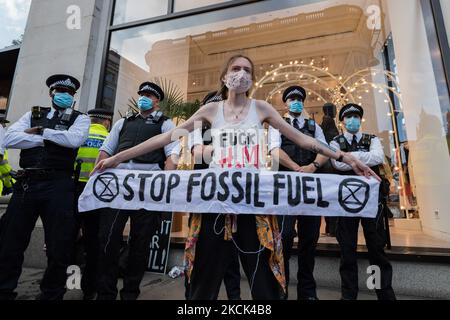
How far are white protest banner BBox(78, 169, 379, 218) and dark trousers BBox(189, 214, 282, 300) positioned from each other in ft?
0.58

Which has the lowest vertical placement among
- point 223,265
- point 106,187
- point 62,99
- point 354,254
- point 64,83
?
point 354,254

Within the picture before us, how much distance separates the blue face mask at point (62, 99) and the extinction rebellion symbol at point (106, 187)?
1.19 metres

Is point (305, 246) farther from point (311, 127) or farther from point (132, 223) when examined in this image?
point (132, 223)

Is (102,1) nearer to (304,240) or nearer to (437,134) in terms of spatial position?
(304,240)

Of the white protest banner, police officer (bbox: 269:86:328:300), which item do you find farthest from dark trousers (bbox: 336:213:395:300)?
the white protest banner

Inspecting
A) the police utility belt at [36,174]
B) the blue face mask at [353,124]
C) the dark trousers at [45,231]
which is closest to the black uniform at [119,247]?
the dark trousers at [45,231]

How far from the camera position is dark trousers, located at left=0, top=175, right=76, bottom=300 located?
7.66 feet

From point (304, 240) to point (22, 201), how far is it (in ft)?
8.94

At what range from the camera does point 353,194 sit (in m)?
1.82

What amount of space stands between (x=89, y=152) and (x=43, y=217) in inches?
36.5

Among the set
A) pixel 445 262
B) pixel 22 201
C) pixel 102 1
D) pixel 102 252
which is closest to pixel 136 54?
pixel 102 1

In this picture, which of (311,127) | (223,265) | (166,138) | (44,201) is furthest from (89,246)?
(311,127)

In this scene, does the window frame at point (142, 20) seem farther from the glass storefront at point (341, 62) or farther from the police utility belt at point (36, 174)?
the police utility belt at point (36, 174)

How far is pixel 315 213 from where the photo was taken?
177 centimetres
